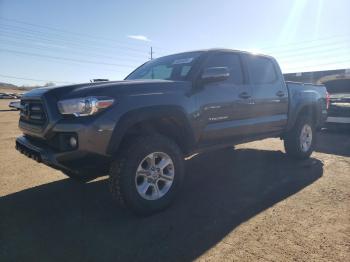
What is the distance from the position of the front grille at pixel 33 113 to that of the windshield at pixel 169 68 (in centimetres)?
170

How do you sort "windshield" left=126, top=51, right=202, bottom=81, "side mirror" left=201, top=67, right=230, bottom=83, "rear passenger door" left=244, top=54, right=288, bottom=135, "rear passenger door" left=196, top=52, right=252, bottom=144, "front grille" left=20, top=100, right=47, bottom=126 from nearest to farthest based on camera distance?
"front grille" left=20, top=100, right=47, bottom=126 < "side mirror" left=201, top=67, right=230, bottom=83 < "rear passenger door" left=196, top=52, right=252, bottom=144 < "windshield" left=126, top=51, right=202, bottom=81 < "rear passenger door" left=244, top=54, right=288, bottom=135

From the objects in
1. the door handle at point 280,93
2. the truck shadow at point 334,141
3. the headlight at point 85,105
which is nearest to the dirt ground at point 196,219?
the headlight at point 85,105

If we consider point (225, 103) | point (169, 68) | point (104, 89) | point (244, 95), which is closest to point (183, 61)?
point (169, 68)

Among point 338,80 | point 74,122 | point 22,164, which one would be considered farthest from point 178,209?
point 338,80

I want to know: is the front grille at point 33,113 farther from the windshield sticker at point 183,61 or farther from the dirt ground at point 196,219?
the windshield sticker at point 183,61

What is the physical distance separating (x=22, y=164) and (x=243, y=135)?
155 inches

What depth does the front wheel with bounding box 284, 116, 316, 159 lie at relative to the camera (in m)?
6.45

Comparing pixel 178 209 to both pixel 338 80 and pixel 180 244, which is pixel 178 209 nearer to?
pixel 180 244

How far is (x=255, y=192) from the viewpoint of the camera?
14.7ft

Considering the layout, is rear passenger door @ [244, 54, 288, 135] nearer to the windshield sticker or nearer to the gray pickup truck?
the gray pickup truck

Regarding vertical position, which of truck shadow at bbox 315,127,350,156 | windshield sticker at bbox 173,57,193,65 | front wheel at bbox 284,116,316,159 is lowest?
truck shadow at bbox 315,127,350,156

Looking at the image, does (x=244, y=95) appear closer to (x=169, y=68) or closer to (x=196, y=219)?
(x=169, y=68)

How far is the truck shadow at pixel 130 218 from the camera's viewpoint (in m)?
2.94

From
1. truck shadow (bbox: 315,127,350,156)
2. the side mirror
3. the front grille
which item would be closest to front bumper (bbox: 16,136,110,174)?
the front grille
